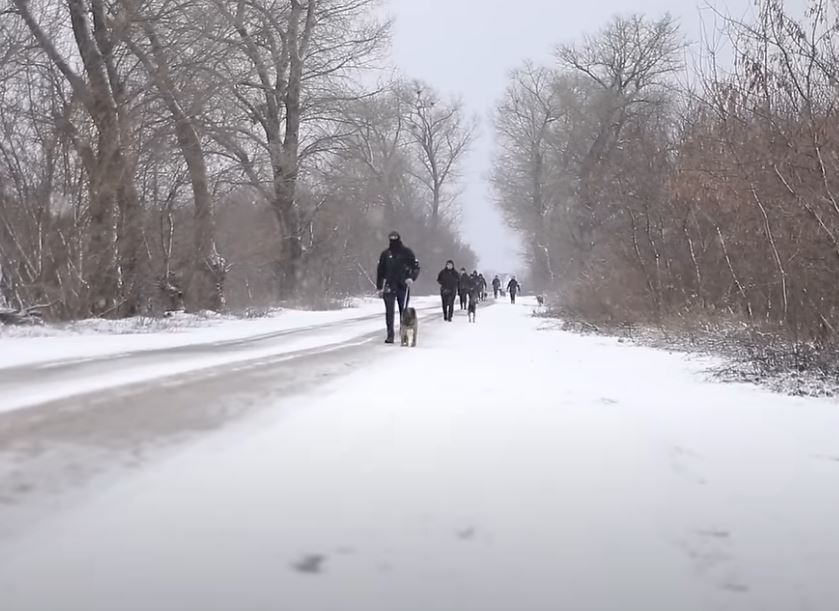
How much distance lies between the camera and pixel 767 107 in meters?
8.23

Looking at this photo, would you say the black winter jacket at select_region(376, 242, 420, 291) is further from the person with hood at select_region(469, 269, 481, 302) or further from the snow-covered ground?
the person with hood at select_region(469, 269, 481, 302)

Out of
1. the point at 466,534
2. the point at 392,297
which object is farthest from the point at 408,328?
the point at 466,534

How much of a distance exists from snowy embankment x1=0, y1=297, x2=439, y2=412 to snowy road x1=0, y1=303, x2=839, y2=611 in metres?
0.88

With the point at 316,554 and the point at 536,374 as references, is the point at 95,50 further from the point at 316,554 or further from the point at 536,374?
the point at 316,554

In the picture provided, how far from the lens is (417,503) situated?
3.24 meters

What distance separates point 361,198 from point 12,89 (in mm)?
17963

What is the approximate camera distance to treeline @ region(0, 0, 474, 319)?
1427 cm

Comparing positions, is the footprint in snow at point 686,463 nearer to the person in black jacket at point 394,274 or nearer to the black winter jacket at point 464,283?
the person in black jacket at point 394,274

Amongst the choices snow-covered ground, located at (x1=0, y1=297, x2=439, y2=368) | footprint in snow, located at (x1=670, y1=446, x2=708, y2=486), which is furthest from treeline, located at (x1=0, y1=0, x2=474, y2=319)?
footprint in snow, located at (x1=670, y1=446, x2=708, y2=486)

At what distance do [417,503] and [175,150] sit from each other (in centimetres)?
1622

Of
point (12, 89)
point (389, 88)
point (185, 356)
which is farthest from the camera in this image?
point (389, 88)

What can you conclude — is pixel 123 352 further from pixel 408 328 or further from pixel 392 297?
pixel 392 297

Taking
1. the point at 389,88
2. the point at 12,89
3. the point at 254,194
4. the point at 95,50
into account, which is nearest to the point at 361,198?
the point at 389,88

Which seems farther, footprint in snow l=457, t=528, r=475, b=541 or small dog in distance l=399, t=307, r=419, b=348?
small dog in distance l=399, t=307, r=419, b=348
